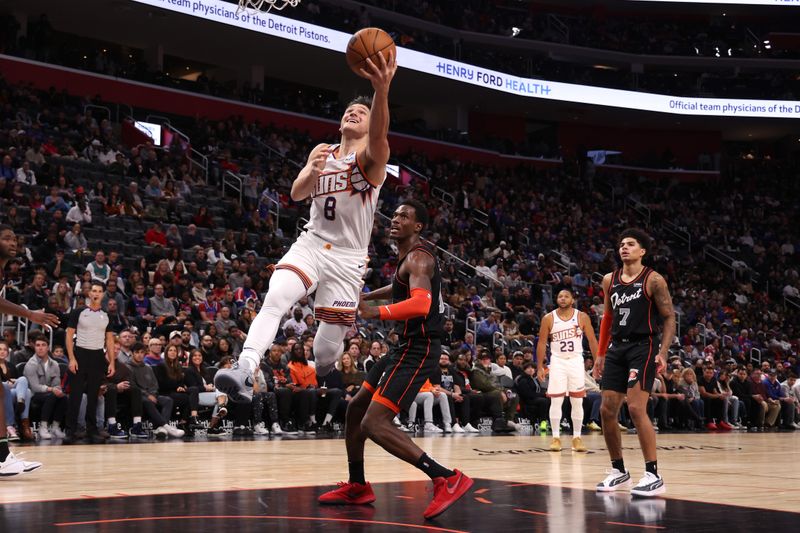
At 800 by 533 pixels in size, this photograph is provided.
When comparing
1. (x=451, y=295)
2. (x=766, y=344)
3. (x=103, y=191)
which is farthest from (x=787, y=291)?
(x=103, y=191)

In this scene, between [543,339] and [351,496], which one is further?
[543,339]

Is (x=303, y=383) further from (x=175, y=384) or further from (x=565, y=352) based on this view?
(x=565, y=352)

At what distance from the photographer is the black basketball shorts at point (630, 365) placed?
7.48 meters

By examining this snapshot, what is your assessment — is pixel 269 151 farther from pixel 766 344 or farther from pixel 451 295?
pixel 766 344

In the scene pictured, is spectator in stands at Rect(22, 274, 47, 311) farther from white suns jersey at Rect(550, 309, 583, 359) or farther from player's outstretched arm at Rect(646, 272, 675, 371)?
player's outstretched arm at Rect(646, 272, 675, 371)

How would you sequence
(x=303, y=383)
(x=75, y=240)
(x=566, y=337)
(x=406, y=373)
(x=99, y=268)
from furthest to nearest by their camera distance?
1. (x=75, y=240)
2. (x=99, y=268)
3. (x=303, y=383)
4. (x=566, y=337)
5. (x=406, y=373)

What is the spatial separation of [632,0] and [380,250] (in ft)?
66.3

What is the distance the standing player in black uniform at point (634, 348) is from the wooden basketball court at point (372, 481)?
1.32 feet

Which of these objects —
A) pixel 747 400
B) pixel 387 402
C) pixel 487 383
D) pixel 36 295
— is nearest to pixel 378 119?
pixel 387 402

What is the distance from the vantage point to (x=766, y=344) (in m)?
26.8

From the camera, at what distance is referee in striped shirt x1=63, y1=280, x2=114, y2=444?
1150 cm

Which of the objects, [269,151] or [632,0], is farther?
[632,0]

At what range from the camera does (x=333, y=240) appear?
6.24 metres

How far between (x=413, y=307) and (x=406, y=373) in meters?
0.53
